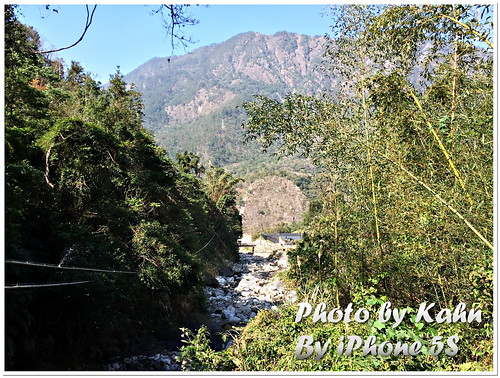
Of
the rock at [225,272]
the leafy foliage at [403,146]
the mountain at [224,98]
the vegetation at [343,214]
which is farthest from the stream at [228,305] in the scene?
the mountain at [224,98]

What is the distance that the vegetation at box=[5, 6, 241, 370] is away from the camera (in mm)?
3711

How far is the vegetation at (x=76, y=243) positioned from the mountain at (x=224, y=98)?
40534 mm

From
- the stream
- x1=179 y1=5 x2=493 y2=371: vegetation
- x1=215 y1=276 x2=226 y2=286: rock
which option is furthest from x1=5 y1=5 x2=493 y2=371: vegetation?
x1=215 y1=276 x2=226 y2=286: rock

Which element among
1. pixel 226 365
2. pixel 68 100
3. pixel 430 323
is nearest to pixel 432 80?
pixel 430 323

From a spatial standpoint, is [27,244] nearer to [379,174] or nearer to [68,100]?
[379,174]

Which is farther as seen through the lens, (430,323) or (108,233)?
(108,233)

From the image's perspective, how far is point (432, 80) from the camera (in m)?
3.49

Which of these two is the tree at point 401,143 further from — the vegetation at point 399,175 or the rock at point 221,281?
the rock at point 221,281

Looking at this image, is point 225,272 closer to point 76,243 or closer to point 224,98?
point 76,243

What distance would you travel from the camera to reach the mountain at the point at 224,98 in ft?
253

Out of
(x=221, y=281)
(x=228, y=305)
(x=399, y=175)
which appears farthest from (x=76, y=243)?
(x=221, y=281)

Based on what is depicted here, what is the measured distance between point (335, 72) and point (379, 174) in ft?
4.61
